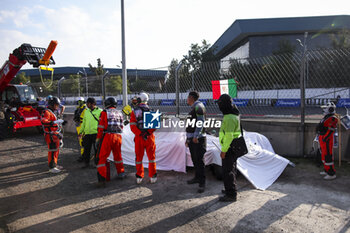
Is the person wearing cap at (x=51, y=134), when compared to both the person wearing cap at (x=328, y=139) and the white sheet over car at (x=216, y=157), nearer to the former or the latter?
the white sheet over car at (x=216, y=157)

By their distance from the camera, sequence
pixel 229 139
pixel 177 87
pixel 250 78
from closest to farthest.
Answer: pixel 229 139 < pixel 177 87 < pixel 250 78

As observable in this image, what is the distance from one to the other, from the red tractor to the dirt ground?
4312 mm

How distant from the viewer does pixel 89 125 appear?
6.11 meters

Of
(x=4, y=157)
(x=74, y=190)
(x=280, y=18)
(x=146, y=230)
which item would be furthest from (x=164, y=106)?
(x=280, y=18)

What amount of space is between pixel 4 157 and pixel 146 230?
6.42m

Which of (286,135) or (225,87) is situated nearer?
(286,135)

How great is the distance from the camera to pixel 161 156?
5863 mm

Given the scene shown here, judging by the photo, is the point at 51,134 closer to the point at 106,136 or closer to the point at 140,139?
the point at 106,136

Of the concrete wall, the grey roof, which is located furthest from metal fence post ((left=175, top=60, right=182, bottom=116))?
the grey roof

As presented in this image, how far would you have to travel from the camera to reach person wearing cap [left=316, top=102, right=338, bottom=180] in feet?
16.3

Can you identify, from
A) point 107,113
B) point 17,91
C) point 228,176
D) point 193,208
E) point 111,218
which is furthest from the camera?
point 17,91

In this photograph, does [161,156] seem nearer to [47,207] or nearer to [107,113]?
[107,113]

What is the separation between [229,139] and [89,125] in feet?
12.4

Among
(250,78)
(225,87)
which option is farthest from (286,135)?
(250,78)
